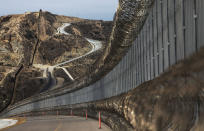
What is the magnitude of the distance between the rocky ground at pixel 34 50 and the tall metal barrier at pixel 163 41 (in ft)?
287

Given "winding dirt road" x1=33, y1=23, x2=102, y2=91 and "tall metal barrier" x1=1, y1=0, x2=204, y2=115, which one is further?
"winding dirt road" x1=33, y1=23, x2=102, y2=91

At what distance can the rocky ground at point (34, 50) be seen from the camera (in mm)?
112188

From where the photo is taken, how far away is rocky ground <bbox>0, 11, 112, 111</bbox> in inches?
4417

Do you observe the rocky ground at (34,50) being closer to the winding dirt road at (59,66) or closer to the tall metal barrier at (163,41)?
the winding dirt road at (59,66)

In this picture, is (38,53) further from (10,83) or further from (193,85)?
(193,85)

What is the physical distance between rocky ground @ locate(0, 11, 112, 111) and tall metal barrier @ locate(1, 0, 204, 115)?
87627 mm

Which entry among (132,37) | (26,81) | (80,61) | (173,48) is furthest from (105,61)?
(80,61)

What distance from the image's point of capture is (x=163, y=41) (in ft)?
25.0

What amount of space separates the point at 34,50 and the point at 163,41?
159 m

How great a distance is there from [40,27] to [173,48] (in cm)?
17582

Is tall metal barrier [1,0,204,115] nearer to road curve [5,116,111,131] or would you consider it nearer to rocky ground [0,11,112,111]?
road curve [5,116,111,131]

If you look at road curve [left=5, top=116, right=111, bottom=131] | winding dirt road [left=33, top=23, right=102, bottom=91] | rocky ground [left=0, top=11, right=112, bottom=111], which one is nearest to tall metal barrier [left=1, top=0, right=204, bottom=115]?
road curve [left=5, top=116, right=111, bottom=131]

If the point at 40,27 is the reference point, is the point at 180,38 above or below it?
below

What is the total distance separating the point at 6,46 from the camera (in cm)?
14975
